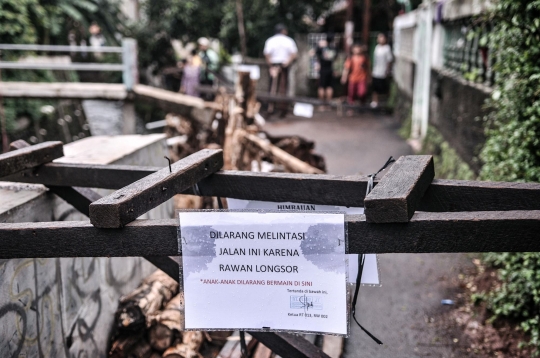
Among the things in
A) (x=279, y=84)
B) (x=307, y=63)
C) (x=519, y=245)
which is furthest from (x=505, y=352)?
(x=307, y=63)

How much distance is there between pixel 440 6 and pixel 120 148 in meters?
6.75

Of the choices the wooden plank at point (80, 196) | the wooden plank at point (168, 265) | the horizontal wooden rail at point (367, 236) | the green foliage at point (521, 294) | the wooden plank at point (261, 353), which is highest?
the horizontal wooden rail at point (367, 236)

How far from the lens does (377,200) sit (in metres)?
1.97

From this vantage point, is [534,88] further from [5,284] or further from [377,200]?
[5,284]

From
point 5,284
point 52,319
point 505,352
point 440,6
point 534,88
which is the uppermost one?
point 440,6

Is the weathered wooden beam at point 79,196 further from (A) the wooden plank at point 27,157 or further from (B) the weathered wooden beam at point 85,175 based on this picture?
(A) the wooden plank at point 27,157

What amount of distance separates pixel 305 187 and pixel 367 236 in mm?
692

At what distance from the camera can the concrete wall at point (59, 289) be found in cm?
304

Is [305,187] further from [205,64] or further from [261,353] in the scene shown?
[205,64]

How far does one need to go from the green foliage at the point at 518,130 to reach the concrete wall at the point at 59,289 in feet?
9.85

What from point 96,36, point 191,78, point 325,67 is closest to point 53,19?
point 96,36

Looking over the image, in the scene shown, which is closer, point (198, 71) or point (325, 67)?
A: point (198, 71)

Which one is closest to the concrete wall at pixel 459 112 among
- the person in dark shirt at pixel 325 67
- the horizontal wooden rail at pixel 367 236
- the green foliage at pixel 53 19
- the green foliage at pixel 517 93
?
the green foliage at pixel 517 93

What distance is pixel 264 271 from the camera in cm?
225
